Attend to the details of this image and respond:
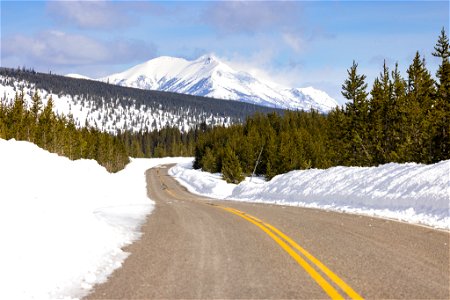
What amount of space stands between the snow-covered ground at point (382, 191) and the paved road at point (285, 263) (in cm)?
235

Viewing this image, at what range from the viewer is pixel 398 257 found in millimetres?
6949

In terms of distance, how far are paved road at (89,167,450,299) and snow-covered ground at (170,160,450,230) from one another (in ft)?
7.70

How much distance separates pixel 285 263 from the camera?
6750mm

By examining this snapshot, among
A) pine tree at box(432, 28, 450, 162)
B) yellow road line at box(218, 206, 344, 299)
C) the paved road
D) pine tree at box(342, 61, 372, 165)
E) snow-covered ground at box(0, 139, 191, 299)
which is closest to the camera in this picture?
yellow road line at box(218, 206, 344, 299)

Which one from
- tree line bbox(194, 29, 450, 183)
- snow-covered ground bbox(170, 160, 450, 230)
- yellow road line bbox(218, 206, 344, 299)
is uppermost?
tree line bbox(194, 29, 450, 183)

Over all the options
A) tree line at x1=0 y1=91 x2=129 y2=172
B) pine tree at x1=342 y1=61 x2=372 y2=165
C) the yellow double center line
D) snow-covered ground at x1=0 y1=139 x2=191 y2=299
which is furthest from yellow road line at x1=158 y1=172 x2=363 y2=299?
tree line at x1=0 y1=91 x2=129 y2=172

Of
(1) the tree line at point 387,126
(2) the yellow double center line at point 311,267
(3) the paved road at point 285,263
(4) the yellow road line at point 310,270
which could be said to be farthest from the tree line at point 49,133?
(4) the yellow road line at point 310,270

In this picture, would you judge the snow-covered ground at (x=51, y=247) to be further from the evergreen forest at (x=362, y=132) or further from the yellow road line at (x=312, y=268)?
the evergreen forest at (x=362, y=132)

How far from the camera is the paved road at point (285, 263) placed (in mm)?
5230

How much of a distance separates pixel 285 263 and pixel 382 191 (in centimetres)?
1001

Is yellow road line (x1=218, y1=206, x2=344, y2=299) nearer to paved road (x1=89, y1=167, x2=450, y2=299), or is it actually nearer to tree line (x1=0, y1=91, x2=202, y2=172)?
paved road (x1=89, y1=167, x2=450, y2=299)

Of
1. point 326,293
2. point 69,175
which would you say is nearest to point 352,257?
point 326,293

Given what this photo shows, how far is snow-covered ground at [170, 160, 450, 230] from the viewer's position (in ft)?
40.4

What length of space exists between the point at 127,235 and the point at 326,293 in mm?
5895
